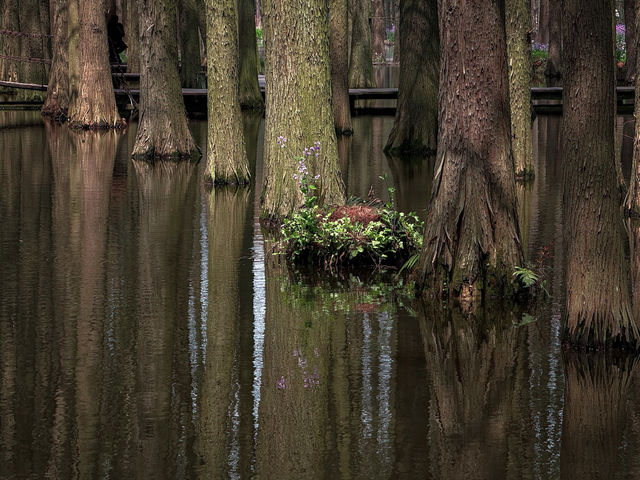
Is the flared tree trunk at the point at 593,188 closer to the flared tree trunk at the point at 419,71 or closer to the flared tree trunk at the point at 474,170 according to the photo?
the flared tree trunk at the point at 474,170

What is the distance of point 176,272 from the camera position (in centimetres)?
1095

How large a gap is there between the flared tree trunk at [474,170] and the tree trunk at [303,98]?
12.3 ft

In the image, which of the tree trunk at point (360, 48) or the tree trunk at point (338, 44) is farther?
the tree trunk at point (360, 48)

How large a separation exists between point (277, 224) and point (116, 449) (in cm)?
785

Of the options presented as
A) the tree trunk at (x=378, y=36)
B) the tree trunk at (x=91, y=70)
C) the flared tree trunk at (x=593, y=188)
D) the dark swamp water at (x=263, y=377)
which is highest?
the tree trunk at (x=378, y=36)

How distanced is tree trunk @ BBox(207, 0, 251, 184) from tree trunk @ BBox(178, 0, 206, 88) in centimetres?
2079

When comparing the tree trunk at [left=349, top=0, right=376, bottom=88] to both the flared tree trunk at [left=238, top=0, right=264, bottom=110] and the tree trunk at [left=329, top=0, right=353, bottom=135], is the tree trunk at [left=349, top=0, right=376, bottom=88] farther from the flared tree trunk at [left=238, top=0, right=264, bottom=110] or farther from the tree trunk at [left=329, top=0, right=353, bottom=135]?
the tree trunk at [left=329, top=0, right=353, bottom=135]

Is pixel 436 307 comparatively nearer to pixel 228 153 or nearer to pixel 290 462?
pixel 290 462

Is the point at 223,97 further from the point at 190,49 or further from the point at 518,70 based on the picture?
the point at 190,49

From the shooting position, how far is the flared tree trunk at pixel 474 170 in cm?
970

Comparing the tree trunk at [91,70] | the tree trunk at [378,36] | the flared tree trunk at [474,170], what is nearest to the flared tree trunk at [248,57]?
the tree trunk at [91,70]

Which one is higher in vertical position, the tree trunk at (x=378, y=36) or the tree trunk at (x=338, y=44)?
the tree trunk at (x=378, y=36)

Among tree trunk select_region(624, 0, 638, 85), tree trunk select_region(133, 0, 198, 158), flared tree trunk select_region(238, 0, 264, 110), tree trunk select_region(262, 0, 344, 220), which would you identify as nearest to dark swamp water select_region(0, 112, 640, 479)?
tree trunk select_region(262, 0, 344, 220)

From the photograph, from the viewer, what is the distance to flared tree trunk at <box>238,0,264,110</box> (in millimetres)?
34250
